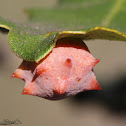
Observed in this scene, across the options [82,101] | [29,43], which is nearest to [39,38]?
[29,43]

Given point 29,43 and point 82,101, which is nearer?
point 29,43

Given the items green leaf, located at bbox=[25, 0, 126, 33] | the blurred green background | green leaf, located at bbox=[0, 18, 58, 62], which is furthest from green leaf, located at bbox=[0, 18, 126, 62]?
the blurred green background

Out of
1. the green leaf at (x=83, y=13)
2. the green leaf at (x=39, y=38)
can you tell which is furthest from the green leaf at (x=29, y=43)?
the green leaf at (x=83, y=13)

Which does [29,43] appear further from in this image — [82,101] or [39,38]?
[82,101]

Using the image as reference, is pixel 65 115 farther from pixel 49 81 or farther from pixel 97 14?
pixel 49 81

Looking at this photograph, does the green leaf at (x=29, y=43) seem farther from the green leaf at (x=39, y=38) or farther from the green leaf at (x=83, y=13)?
the green leaf at (x=83, y=13)

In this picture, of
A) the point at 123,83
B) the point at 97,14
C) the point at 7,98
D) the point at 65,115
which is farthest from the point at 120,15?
the point at 7,98
